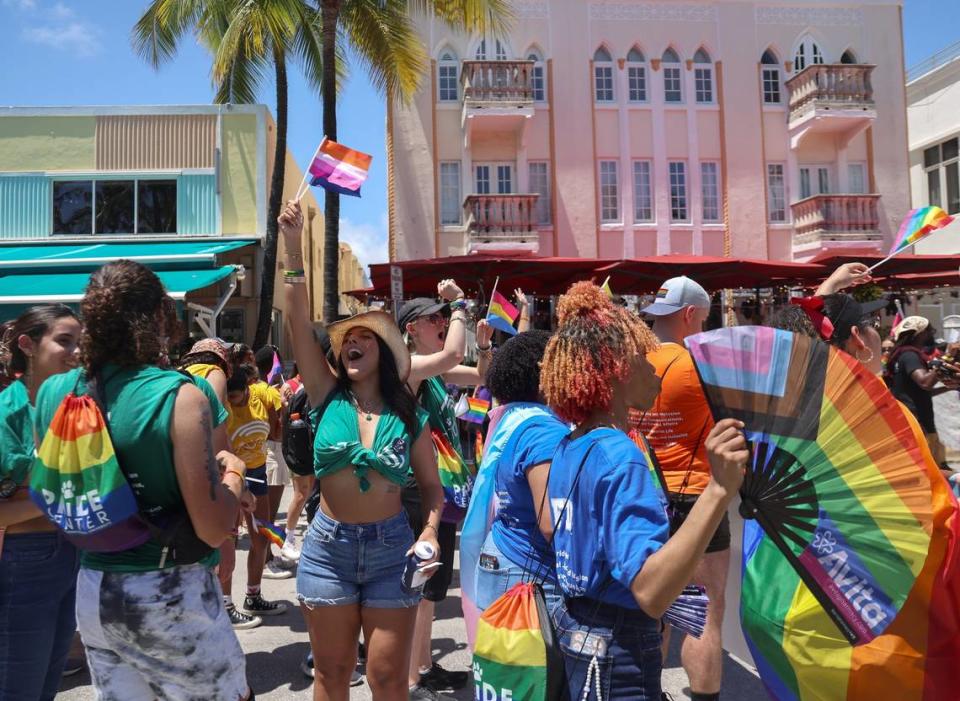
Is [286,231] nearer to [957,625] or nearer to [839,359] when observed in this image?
[839,359]

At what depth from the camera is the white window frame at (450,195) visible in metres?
19.5

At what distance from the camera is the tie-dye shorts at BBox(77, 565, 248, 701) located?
2230mm

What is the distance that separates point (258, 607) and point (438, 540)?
2.17 metres

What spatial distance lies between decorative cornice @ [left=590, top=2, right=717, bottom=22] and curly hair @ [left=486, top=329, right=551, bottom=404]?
18.8 meters

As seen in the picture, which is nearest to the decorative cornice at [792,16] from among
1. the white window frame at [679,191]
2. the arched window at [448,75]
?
the white window frame at [679,191]

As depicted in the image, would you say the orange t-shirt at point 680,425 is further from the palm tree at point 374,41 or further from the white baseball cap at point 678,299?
the palm tree at point 374,41

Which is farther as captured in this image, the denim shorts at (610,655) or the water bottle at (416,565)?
the water bottle at (416,565)

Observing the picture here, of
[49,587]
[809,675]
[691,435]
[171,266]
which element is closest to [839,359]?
[809,675]

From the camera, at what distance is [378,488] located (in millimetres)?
3090

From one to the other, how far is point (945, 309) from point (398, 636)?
22.2m

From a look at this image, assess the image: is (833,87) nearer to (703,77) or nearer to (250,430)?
(703,77)

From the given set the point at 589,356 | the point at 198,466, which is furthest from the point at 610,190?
the point at 198,466

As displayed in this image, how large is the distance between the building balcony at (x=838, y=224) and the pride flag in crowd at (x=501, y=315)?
15631mm

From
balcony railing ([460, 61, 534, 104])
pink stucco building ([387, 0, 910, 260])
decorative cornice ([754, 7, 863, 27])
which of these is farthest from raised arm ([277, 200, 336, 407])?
decorative cornice ([754, 7, 863, 27])
